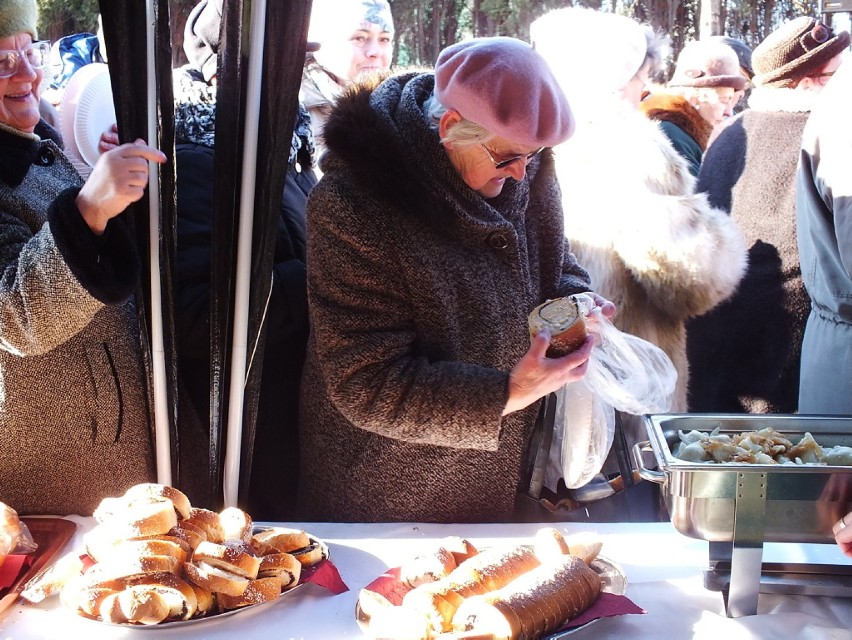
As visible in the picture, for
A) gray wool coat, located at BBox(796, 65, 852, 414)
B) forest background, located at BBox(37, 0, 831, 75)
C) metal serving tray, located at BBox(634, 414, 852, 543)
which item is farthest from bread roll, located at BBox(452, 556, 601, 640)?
forest background, located at BBox(37, 0, 831, 75)

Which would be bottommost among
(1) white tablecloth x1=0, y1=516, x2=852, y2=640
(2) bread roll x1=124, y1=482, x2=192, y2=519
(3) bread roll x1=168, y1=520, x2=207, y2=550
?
(1) white tablecloth x1=0, y1=516, x2=852, y2=640

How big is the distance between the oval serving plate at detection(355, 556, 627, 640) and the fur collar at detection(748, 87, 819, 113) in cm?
192

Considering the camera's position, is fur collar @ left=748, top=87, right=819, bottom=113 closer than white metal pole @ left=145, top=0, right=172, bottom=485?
No

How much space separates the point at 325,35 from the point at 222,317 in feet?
4.94

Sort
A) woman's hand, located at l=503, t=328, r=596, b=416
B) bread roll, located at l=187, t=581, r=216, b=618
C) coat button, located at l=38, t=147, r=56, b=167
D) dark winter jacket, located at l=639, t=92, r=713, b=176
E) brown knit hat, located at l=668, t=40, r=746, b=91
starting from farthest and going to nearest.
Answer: brown knit hat, located at l=668, t=40, r=746, b=91 → dark winter jacket, located at l=639, t=92, r=713, b=176 → coat button, located at l=38, t=147, r=56, b=167 → woman's hand, located at l=503, t=328, r=596, b=416 → bread roll, located at l=187, t=581, r=216, b=618

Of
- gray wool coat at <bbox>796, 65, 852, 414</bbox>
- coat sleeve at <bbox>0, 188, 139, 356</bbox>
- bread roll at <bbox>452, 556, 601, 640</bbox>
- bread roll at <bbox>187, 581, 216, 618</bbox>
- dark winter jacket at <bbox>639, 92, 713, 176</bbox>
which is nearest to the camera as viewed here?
bread roll at <bbox>452, 556, 601, 640</bbox>

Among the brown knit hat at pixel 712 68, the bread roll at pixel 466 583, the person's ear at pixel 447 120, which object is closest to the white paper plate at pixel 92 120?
the person's ear at pixel 447 120

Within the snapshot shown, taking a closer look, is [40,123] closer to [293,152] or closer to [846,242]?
[293,152]

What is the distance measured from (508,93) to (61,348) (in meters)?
0.88

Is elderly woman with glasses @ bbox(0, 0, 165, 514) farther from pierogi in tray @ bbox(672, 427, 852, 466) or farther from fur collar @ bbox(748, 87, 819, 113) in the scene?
fur collar @ bbox(748, 87, 819, 113)

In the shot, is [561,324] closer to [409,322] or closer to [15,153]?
[409,322]

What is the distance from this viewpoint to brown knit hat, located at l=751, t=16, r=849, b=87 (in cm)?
268

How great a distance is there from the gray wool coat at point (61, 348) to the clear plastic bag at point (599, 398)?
31.0 inches

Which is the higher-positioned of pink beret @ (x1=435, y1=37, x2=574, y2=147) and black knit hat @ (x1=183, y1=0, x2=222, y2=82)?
black knit hat @ (x1=183, y1=0, x2=222, y2=82)
